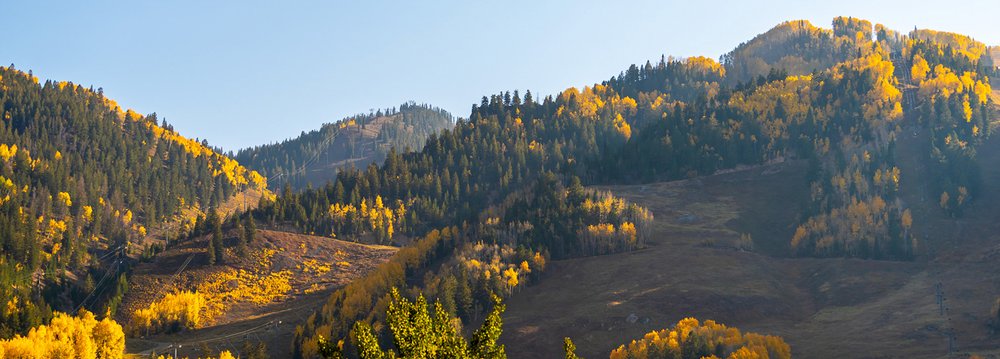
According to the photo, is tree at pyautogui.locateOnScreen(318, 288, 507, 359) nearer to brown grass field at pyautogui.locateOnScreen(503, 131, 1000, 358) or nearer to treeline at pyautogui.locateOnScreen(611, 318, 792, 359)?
treeline at pyautogui.locateOnScreen(611, 318, 792, 359)

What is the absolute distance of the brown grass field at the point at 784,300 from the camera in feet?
443

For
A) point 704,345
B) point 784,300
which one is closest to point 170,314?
point 704,345

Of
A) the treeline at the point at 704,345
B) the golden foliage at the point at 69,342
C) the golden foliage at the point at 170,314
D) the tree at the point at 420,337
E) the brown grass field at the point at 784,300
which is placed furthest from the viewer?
the golden foliage at the point at 170,314

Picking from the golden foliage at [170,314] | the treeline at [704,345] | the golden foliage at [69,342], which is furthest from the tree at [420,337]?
the golden foliage at [170,314]

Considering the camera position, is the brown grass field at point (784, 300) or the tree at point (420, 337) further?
the brown grass field at point (784, 300)

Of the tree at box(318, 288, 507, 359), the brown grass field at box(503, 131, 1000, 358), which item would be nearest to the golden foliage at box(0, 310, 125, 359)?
the brown grass field at box(503, 131, 1000, 358)

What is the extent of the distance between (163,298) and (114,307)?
1149 centimetres

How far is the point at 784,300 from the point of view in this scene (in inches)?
6663

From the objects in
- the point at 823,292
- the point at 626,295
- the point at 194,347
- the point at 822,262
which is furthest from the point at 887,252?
the point at 194,347

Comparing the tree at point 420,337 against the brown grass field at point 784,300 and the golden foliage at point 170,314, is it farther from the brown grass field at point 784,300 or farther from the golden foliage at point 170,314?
the golden foliage at point 170,314

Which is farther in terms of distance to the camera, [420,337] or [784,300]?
[784,300]

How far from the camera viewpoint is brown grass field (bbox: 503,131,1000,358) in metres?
135

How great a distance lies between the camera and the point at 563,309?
169 meters

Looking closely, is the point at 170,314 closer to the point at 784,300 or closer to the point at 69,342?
the point at 69,342
